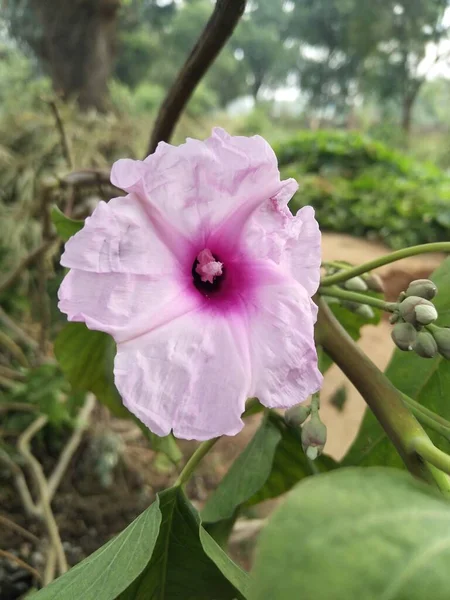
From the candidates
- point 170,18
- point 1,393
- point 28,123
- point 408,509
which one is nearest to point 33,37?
point 28,123

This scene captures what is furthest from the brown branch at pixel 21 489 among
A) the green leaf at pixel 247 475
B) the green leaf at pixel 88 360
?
the green leaf at pixel 247 475

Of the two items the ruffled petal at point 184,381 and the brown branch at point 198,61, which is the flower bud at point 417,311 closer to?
Answer: the ruffled petal at point 184,381

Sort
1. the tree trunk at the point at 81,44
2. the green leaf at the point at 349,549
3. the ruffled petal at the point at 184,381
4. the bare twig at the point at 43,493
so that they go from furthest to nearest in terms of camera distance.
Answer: the tree trunk at the point at 81,44, the bare twig at the point at 43,493, the ruffled petal at the point at 184,381, the green leaf at the point at 349,549

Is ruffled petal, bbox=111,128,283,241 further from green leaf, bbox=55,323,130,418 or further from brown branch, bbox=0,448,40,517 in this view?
brown branch, bbox=0,448,40,517

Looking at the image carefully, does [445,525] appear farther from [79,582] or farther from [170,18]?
[170,18]

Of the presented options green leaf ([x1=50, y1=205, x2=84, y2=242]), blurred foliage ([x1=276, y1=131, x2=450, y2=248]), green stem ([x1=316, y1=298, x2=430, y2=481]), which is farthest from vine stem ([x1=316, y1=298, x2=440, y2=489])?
blurred foliage ([x1=276, y1=131, x2=450, y2=248])
